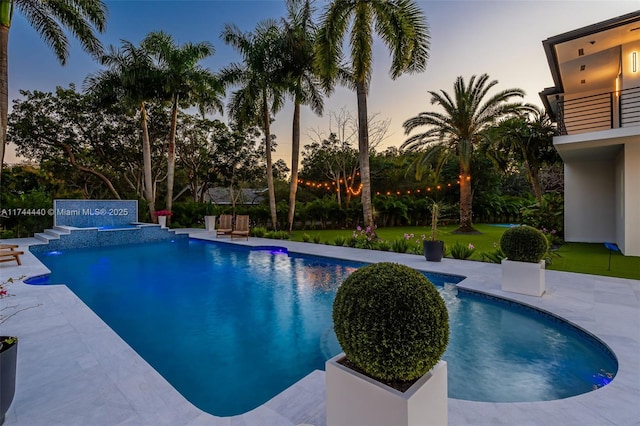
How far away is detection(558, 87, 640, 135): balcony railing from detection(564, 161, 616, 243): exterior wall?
166cm

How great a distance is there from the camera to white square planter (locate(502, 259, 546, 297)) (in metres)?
5.80

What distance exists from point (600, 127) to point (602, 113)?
26.7 inches

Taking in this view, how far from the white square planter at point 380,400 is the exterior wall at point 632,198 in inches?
443

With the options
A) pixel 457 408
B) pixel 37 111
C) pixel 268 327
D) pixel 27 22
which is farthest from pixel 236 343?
pixel 37 111

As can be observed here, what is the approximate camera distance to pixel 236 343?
15.4ft

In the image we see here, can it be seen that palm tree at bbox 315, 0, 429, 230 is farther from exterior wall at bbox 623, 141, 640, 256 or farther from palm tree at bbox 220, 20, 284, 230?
exterior wall at bbox 623, 141, 640, 256

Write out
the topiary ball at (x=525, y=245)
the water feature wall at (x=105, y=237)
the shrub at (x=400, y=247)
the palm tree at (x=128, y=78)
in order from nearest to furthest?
the topiary ball at (x=525, y=245)
the shrub at (x=400, y=247)
the water feature wall at (x=105, y=237)
the palm tree at (x=128, y=78)

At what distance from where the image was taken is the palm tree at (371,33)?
37.3 feet

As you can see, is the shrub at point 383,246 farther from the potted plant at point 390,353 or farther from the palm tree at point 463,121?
the potted plant at point 390,353

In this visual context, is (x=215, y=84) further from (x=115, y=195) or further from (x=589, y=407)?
(x=589, y=407)

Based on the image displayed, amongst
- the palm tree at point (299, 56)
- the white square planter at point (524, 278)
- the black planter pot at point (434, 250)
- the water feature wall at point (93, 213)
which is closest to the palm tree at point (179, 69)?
the water feature wall at point (93, 213)

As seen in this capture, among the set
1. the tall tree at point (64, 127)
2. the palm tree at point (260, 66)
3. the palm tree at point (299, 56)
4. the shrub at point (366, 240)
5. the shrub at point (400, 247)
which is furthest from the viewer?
the tall tree at point (64, 127)

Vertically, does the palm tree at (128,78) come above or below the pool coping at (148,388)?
above

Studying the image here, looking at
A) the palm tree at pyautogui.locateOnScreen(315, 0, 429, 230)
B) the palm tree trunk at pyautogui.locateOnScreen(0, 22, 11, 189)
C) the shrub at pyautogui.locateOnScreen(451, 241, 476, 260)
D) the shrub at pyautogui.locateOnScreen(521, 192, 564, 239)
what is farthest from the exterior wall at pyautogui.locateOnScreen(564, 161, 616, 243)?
the palm tree trunk at pyautogui.locateOnScreen(0, 22, 11, 189)
